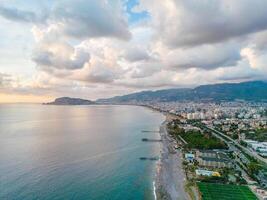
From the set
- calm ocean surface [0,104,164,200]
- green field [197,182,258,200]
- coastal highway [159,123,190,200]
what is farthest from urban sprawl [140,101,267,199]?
calm ocean surface [0,104,164,200]

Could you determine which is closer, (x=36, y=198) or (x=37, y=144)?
(x=36, y=198)

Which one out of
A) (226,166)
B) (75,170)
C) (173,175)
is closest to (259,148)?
(226,166)

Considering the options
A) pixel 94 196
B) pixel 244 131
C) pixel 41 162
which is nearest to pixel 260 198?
pixel 94 196

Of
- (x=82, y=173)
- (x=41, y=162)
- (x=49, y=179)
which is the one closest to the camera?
(x=49, y=179)

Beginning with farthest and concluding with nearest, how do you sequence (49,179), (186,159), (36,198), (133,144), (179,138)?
(179,138)
(133,144)
(186,159)
(49,179)
(36,198)

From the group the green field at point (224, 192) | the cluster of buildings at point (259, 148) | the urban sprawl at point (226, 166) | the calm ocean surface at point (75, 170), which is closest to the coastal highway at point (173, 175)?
the urban sprawl at point (226, 166)

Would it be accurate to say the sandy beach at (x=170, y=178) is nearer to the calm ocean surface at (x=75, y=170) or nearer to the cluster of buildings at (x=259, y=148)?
the calm ocean surface at (x=75, y=170)

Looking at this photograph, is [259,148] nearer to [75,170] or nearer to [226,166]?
[226,166]

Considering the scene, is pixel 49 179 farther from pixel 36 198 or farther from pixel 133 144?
pixel 133 144
